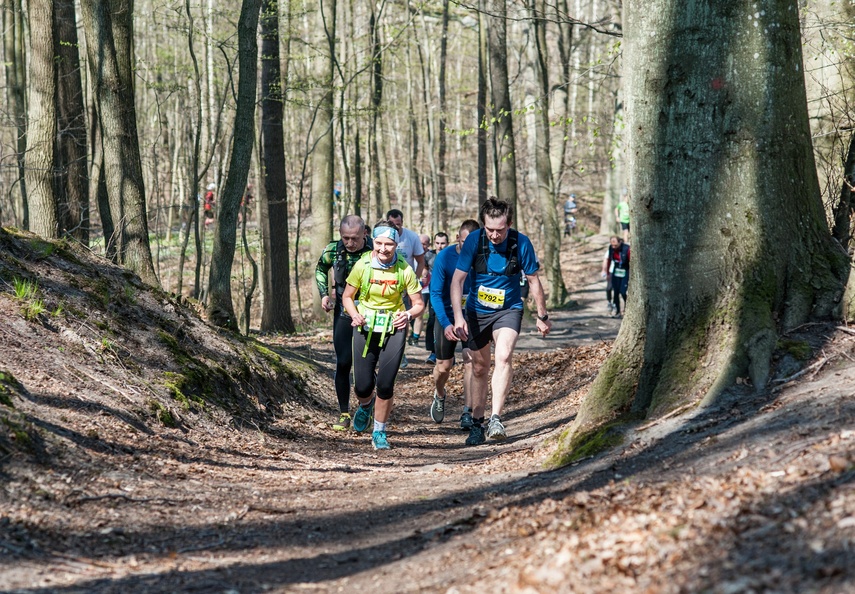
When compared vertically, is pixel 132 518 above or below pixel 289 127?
below

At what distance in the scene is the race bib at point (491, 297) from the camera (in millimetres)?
8188

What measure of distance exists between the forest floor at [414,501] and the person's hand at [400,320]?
1230 millimetres

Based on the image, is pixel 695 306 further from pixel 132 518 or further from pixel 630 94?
pixel 132 518

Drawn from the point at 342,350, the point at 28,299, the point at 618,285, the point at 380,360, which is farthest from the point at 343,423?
the point at 618,285

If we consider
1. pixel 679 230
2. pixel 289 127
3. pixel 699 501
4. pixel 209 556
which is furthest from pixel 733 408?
pixel 289 127

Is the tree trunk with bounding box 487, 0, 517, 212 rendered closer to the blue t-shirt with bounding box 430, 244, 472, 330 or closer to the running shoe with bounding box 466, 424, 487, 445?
the blue t-shirt with bounding box 430, 244, 472, 330

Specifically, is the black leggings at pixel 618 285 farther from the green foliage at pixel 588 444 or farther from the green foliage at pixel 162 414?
the green foliage at pixel 162 414

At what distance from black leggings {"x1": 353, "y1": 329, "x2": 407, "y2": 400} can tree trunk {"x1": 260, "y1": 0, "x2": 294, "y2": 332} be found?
1113 cm

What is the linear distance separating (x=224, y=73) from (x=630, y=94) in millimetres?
25935

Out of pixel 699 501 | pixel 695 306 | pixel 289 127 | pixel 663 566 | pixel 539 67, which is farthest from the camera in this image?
pixel 289 127

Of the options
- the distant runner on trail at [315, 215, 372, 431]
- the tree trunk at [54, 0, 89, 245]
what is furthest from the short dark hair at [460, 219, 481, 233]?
the tree trunk at [54, 0, 89, 245]

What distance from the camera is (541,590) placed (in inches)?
133

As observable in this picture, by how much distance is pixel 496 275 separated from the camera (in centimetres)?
822

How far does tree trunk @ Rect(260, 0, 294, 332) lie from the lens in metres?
19.0
